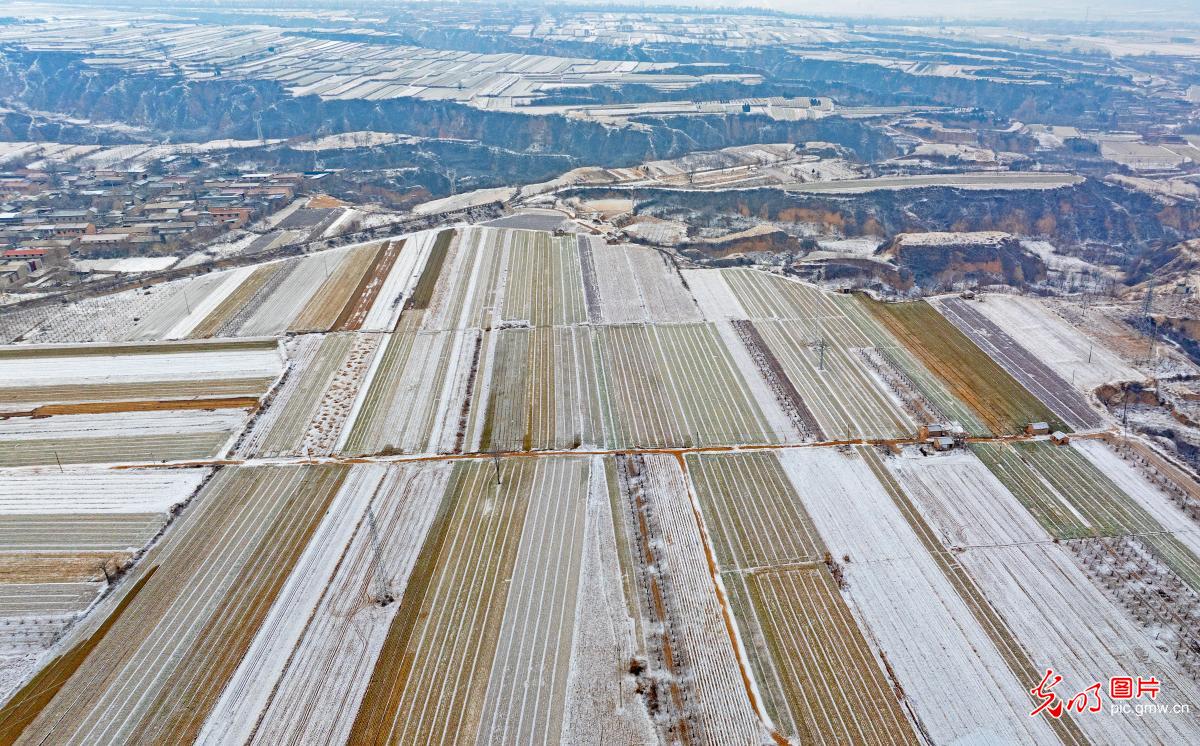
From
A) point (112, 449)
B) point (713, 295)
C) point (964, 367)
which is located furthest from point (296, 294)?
point (964, 367)

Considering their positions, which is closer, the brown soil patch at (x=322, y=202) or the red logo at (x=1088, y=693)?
the red logo at (x=1088, y=693)

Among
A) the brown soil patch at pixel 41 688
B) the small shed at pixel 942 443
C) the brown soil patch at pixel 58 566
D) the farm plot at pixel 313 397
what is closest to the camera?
the brown soil patch at pixel 41 688

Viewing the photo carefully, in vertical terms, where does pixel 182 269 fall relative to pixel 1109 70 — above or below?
below

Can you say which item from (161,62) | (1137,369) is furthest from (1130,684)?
(161,62)

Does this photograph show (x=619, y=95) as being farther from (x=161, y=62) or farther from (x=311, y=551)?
(x=311, y=551)

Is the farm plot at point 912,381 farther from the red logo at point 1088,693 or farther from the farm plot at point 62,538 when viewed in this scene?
the farm plot at point 62,538

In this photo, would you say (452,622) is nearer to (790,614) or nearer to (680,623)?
(680,623)

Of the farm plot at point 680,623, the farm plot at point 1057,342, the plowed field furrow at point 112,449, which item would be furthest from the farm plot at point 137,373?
the farm plot at point 1057,342
